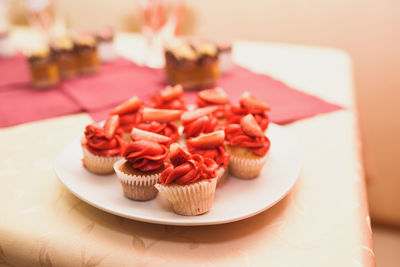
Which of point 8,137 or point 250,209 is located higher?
point 250,209

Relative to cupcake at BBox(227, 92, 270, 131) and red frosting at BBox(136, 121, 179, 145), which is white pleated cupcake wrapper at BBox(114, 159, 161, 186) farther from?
cupcake at BBox(227, 92, 270, 131)

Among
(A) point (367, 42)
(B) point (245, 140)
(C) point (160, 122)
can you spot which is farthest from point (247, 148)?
(A) point (367, 42)

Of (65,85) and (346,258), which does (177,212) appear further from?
(65,85)

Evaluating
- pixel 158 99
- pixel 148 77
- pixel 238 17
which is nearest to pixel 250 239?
pixel 158 99

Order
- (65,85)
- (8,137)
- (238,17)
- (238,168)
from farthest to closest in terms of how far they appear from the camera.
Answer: (238,17), (65,85), (8,137), (238,168)

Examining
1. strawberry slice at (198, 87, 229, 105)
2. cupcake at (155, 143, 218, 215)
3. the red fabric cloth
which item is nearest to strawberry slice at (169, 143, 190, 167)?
cupcake at (155, 143, 218, 215)

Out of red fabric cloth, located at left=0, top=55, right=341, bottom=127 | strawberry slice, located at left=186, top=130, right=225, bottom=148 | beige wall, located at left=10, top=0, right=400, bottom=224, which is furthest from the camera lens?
beige wall, located at left=10, top=0, right=400, bottom=224

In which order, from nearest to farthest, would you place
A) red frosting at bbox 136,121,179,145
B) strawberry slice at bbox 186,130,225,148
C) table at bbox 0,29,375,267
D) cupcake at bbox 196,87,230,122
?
table at bbox 0,29,375,267 < strawberry slice at bbox 186,130,225,148 < red frosting at bbox 136,121,179,145 < cupcake at bbox 196,87,230,122
